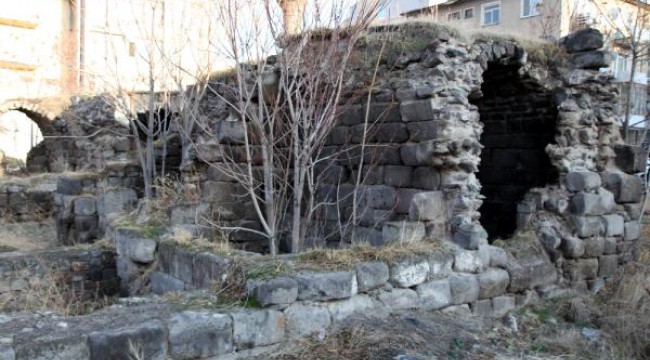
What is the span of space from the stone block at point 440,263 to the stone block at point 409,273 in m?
0.09

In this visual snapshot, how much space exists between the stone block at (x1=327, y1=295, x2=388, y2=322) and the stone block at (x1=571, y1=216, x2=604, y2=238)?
3535mm

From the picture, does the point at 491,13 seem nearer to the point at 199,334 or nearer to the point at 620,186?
the point at 620,186

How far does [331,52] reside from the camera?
5855 mm

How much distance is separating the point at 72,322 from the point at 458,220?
391 centimetres

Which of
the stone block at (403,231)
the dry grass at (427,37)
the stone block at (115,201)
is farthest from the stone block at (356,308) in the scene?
the stone block at (115,201)

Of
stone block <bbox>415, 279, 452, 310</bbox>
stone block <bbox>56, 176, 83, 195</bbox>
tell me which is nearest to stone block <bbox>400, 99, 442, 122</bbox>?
stone block <bbox>415, 279, 452, 310</bbox>

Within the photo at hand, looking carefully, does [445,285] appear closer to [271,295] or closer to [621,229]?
[271,295]

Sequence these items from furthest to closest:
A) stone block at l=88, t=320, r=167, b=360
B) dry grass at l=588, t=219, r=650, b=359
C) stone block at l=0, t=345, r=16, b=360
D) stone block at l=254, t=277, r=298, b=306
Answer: dry grass at l=588, t=219, r=650, b=359, stone block at l=254, t=277, r=298, b=306, stone block at l=88, t=320, r=167, b=360, stone block at l=0, t=345, r=16, b=360

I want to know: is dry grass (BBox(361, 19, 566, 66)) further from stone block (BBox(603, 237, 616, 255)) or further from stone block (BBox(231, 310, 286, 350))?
stone block (BBox(231, 310, 286, 350))

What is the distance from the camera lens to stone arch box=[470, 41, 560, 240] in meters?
7.83

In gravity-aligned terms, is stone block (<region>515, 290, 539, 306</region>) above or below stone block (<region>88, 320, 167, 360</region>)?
below

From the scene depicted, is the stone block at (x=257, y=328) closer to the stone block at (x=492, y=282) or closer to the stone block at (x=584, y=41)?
the stone block at (x=492, y=282)

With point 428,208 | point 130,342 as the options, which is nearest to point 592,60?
point 428,208

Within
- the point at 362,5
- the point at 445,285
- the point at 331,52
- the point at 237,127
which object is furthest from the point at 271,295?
the point at 237,127
